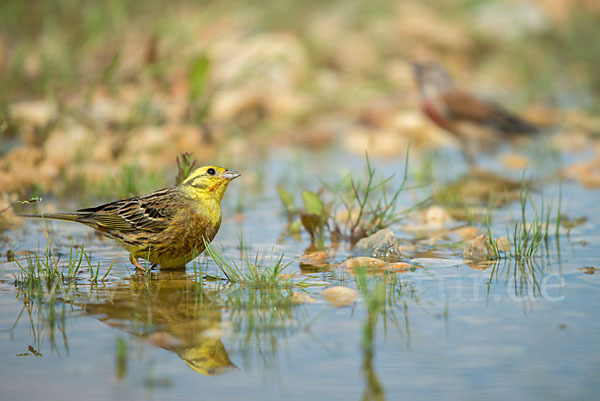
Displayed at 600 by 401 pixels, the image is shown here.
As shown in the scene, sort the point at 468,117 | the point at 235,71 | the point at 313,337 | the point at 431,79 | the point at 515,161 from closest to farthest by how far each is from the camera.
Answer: the point at 313,337 → the point at 515,161 → the point at 468,117 → the point at 431,79 → the point at 235,71

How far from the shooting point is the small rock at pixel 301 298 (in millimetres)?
3901

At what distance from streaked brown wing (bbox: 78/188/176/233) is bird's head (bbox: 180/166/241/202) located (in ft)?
0.51

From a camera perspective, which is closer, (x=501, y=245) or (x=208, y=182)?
(x=208, y=182)

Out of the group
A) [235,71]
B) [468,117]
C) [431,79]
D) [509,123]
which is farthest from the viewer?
[235,71]

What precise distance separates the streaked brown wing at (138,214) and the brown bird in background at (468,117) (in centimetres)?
492

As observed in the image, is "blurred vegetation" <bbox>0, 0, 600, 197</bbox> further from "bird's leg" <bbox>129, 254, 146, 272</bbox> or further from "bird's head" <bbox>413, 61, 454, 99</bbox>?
"bird's leg" <bbox>129, 254, 146, 272</bbox>

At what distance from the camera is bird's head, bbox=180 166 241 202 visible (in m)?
4.84

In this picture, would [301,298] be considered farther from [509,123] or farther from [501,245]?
[509,123]

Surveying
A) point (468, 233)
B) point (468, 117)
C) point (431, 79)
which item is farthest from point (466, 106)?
point (468, 233)

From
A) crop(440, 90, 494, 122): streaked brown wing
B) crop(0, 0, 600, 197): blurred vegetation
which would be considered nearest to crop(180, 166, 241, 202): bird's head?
crop(0, 0, 600, 197): blurred vegetation

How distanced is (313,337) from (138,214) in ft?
5.86

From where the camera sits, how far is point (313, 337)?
11.2 ft

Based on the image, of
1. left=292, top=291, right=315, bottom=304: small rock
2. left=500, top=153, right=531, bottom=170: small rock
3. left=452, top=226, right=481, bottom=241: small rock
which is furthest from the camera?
left=500, top=153, right=531, bottom=170: small rock

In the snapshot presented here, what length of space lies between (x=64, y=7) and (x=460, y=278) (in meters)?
9.11
